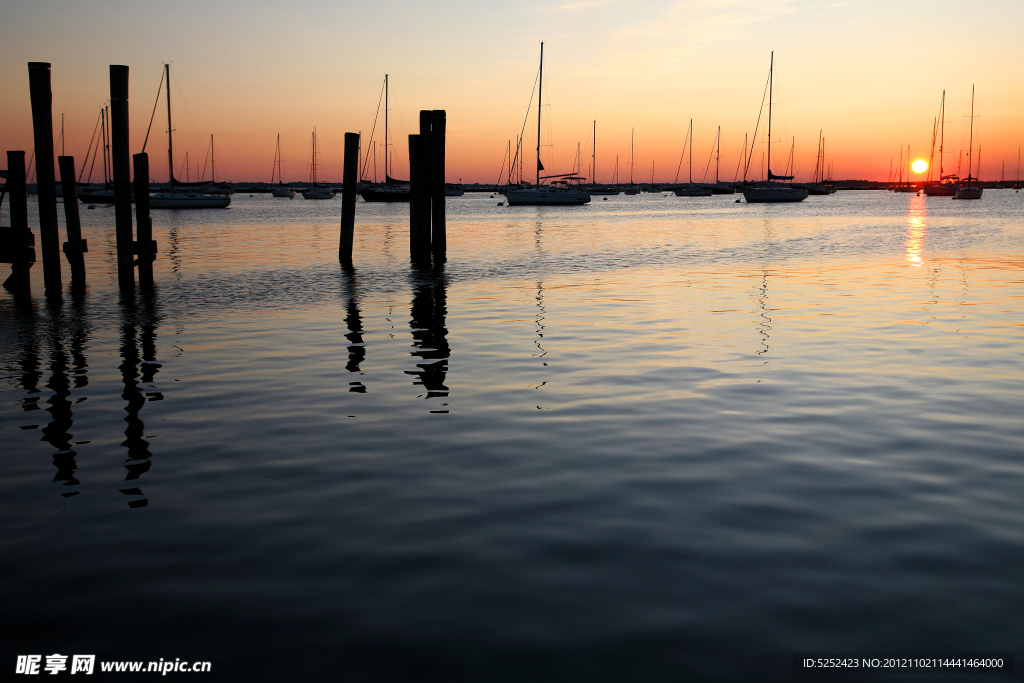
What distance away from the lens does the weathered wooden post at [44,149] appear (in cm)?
1511

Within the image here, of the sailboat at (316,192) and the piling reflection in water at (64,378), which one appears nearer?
the piling reflection in water at (64,378)

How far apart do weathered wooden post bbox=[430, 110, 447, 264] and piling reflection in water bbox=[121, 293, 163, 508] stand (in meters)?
7.54

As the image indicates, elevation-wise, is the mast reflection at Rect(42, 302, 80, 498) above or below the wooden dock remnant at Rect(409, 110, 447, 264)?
below

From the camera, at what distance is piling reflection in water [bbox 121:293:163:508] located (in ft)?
20.0

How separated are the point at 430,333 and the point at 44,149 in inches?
355

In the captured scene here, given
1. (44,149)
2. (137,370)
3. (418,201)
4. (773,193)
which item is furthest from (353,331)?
(773,193)

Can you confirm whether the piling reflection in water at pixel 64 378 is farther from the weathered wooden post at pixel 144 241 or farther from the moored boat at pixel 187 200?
the moored boat at pixel 187 200

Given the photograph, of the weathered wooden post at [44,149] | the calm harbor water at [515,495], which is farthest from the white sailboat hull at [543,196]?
the calm harbor water at [515,495]

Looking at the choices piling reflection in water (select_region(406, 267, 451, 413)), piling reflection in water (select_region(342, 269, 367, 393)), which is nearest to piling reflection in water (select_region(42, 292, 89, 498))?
piling reflection in water (select_region(342, 269, 367, 393))

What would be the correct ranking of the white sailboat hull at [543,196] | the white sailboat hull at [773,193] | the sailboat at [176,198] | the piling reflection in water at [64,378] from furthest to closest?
1. the white sailboat hull at [773,193]
2. the white sailboat hull at [543,196]
3. the sailboat at [176,198]
4. the piling reflection in water at [64,378]

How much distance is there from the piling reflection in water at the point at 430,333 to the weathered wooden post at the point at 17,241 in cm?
764

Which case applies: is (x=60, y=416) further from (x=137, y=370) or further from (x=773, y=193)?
(x=773, y=193)

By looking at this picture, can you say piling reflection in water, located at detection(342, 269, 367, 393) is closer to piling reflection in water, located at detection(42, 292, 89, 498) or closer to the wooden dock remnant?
the wooden dock remnant

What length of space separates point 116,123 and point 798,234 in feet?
106
